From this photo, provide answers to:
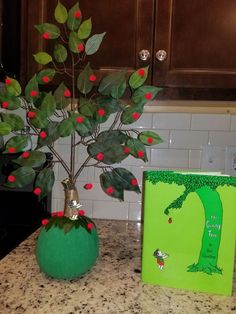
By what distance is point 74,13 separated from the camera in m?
0.67

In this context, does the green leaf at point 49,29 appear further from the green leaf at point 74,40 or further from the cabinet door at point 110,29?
the cabinet door at point 110,29

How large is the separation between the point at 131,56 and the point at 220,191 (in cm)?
44

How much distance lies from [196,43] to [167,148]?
47 centimetres

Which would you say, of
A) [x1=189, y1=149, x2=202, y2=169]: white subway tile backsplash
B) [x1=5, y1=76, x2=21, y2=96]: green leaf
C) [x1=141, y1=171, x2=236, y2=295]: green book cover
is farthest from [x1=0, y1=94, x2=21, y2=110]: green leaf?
[x1=189, y1=149, x2=202, y2=169]: white subway tile backsplash

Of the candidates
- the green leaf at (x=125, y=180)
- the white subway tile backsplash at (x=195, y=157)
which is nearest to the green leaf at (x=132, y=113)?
the green leaf at (x=125, y=180)

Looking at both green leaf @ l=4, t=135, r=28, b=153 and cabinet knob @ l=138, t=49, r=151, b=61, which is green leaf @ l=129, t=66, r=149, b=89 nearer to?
cabinet knob @ l=138, t=49, r=151, b=61

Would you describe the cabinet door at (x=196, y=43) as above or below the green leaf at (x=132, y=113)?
above

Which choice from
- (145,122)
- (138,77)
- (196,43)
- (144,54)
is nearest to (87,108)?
(138,77)

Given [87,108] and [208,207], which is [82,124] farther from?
[208,207]

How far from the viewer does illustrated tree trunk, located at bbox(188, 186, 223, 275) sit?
2.06 feet

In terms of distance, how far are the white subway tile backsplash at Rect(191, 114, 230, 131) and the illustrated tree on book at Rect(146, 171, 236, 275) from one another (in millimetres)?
547

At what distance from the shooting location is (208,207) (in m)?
0.63

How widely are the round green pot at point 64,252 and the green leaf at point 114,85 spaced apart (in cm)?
34

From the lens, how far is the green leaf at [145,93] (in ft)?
2.25
